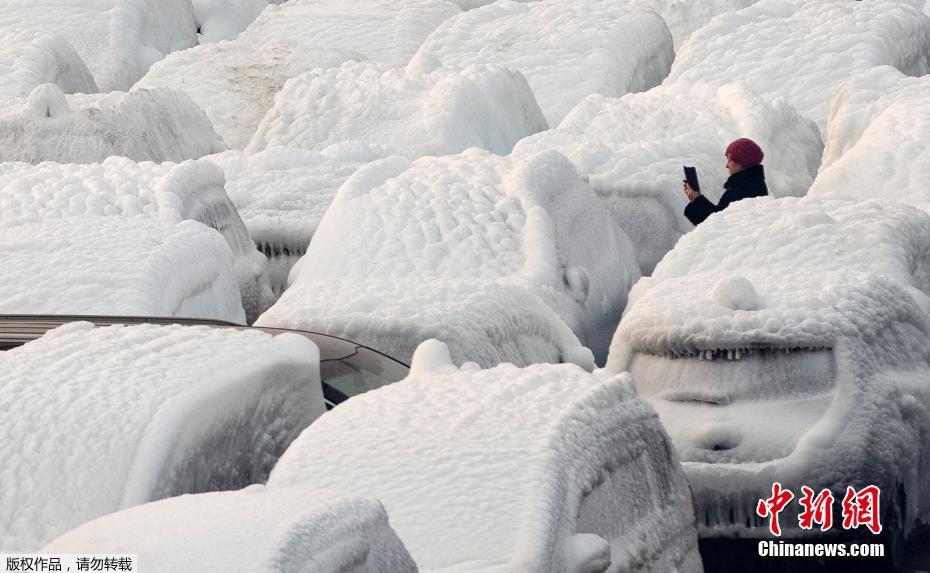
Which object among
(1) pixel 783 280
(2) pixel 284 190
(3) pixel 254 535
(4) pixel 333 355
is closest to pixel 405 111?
(2) pixel 284 190

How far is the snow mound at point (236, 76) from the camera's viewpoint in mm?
11609

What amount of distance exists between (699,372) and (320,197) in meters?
3.39

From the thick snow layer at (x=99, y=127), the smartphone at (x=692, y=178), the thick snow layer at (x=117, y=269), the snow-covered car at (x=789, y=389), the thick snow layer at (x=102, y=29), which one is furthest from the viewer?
the thick snow layer at (x=102, y=29)

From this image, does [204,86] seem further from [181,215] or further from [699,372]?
[699,372]

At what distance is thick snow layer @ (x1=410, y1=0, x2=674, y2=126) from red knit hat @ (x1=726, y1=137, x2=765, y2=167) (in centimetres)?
392

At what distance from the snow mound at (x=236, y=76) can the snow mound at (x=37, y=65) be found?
0.47 m

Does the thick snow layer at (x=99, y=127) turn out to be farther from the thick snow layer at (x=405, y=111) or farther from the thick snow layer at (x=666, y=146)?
the thick snow layer at (x=666, y=146)

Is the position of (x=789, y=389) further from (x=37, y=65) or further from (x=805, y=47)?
(x=37, y=65)

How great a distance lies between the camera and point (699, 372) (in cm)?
483

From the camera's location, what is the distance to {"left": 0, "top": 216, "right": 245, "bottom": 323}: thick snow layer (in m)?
5.34

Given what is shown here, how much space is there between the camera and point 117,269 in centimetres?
556

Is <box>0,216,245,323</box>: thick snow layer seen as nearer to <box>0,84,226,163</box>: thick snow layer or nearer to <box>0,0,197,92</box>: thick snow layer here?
<box>0,84,226,163</box>: thick snow layer

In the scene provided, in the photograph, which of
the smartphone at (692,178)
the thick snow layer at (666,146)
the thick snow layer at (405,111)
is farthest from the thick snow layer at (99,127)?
the smartphone at (692,178)

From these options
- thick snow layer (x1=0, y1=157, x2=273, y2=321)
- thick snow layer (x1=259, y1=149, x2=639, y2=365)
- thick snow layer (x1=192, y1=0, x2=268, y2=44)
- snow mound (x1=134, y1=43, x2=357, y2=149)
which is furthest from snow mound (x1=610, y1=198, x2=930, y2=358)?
thick snow layer (x1=192, y1=0, x2=268, y2=44)
